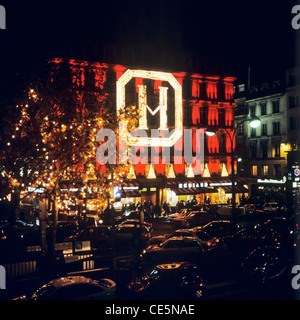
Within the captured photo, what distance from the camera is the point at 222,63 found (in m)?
55.0

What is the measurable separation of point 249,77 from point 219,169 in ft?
73.9

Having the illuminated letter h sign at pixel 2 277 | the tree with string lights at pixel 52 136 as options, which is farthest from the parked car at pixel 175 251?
the illuminated letter h sign at pixel 2 277

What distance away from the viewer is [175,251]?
1758 centimetres

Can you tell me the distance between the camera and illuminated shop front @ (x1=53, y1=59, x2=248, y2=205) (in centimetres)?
4559

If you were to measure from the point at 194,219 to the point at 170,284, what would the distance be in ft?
68.7

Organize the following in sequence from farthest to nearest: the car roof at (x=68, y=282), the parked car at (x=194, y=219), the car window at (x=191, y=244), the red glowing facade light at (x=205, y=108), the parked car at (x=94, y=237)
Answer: the red glowing facade light at (x=205, y=108) → the parked car at (x=194, y=219) → the parked car at (x=94, y=237) → the car window at (x=191, y=244) → the car roof at (x=68, y=282)

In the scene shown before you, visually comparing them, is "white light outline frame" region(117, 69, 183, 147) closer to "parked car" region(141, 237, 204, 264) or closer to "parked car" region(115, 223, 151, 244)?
"parked car" region(115, 223, 151, 244)

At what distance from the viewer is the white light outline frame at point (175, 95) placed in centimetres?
4459

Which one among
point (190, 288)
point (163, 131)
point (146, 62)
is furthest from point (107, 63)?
point (190, 288)

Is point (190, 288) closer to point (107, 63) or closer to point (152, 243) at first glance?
point (152, 243)

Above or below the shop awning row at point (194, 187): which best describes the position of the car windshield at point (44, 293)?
below

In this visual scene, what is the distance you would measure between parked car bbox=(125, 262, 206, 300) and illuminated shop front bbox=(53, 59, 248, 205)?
30473 mm

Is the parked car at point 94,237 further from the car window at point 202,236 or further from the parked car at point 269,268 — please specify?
the parked car at point 269,268

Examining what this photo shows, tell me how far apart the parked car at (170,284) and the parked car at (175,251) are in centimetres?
525
